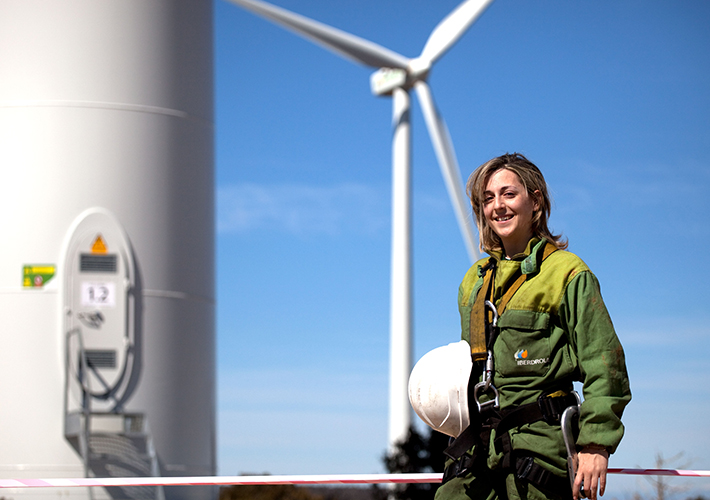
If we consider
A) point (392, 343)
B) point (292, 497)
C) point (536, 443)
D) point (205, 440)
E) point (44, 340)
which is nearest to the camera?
point (536, 443)

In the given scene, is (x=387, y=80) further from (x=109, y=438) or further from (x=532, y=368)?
(x=532, y=368)

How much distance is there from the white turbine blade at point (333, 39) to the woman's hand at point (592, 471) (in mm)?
20107

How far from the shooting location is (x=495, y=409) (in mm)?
3449

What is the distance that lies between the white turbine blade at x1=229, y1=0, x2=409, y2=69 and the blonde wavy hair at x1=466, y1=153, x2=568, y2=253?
19077 millimetres

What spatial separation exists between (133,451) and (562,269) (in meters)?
9.33

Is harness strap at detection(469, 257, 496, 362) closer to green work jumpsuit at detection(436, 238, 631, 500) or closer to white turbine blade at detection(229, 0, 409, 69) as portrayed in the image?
green work jumpsuit at detection(436, 238, 631, 500)

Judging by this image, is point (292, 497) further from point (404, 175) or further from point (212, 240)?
point (212, 240)

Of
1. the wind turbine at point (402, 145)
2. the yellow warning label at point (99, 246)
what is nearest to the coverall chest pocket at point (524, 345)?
the yellow warning label at point (99, 246)

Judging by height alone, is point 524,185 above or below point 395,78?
below

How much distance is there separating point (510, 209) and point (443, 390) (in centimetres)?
84

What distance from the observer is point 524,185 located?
3.73m

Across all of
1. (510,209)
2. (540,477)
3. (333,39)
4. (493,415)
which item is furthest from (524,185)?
(333,39)

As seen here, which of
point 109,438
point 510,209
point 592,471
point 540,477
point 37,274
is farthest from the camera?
point 37,274

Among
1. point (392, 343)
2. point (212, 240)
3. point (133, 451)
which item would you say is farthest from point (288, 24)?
point (133, 451)
